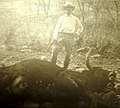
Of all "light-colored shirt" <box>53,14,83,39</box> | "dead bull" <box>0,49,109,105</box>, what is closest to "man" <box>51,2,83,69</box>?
"light-colored shirt" <box>53,14,83,39</box>

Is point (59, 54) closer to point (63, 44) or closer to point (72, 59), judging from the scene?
point (72, 59)

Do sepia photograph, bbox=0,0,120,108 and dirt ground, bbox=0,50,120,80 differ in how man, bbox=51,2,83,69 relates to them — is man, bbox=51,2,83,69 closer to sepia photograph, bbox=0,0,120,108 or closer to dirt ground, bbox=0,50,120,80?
sepia photograph, bbox=0,0,120,108

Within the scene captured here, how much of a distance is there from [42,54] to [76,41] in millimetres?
758

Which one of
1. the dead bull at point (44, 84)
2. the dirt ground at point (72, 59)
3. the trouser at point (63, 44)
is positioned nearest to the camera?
the dead bull at point (44, 84)

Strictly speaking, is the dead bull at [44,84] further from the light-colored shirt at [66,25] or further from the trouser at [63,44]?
the light-colored shirt at [66,25]

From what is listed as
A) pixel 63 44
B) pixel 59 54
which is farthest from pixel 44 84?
pixel 59 54

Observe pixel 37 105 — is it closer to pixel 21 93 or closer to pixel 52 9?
pixel 21 93

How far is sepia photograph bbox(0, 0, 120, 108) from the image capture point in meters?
3.63

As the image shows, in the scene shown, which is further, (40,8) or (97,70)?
(40,8)

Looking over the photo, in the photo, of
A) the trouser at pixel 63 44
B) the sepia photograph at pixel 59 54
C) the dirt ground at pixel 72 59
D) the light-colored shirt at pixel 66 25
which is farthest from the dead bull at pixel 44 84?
the dirt ground at pixel 72 59

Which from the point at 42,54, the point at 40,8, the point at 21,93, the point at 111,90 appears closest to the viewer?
the point at 21,93

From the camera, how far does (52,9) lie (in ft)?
17.0

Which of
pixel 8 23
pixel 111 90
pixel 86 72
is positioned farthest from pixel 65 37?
pixel 8 23

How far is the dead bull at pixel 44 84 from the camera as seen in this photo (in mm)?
3566
